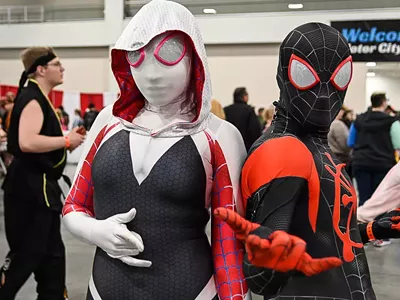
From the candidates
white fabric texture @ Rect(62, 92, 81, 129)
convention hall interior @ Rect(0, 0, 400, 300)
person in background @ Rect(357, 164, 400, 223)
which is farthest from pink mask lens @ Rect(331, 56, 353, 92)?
white fabric texture @ Rect(62, 92, 81, 129)

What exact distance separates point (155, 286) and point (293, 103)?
50 cm

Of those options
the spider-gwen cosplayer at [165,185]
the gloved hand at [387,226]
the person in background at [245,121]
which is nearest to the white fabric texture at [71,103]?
the person in background at [245,121]

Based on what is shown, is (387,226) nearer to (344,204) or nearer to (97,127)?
(344,204)

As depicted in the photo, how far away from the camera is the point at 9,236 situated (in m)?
2.44

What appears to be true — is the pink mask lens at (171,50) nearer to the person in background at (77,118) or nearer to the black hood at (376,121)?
the black hood at (376,121)

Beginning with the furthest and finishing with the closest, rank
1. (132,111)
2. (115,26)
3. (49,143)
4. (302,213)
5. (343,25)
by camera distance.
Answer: (115,26) < (343,25) < (49,143) < (132,111) < (302,213)

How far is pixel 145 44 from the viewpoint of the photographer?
1220 mm

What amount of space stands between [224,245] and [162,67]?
432mm

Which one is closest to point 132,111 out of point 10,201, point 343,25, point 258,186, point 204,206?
point 204,206

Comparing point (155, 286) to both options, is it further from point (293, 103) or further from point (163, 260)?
point (293, 103)

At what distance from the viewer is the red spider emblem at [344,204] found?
113 cm

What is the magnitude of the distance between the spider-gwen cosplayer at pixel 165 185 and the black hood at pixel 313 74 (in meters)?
0.21

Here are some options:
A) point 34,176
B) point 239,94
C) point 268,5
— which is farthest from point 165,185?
point 268,5

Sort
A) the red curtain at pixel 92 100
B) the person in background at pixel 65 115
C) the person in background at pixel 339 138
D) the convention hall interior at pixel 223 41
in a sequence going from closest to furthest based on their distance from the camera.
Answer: the person in background at pixel 339 138
the convention hall interior at pixel 223 41
the person in background at pixel 65 115
the red curtain at pixel 92 100
